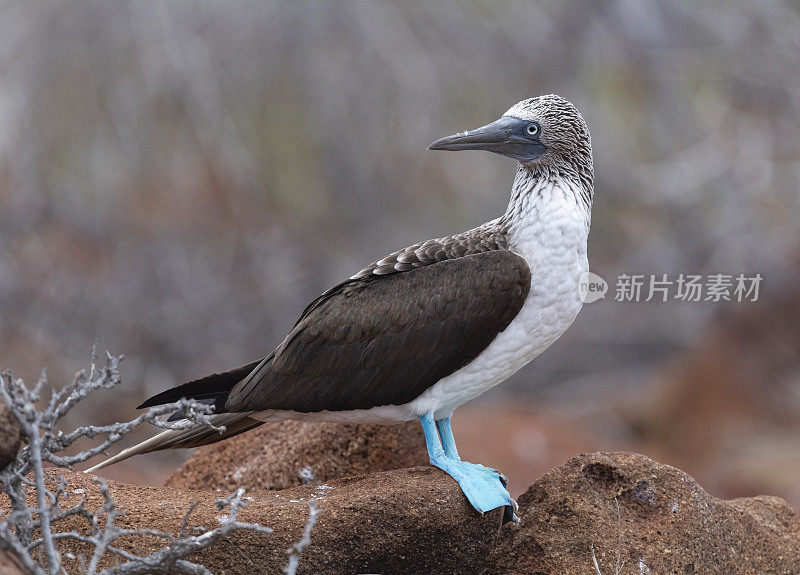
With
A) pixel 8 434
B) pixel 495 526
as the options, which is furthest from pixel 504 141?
pixel 8 434

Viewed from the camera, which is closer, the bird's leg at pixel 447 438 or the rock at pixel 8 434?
the rock at pixel 8 434

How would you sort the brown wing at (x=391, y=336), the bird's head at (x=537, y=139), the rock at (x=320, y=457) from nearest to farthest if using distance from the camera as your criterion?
the brown wing at (x=391, y=336)
the bird's head at (x=537, y=139)
the rock at (x=320, y=457)

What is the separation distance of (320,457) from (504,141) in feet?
5.78

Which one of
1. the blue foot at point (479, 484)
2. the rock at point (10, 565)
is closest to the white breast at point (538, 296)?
the blue foot at point (479, 484)

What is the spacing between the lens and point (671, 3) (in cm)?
1025

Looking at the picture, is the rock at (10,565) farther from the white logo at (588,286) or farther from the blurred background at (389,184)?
the blurred background at (389,184)

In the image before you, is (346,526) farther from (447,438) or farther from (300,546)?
(300,546)

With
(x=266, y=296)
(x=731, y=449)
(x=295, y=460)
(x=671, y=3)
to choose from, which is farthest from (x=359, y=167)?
(x=295, y=460)

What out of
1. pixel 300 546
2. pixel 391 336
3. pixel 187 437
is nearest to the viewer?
pixel 300 546

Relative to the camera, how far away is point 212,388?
4.60 metres

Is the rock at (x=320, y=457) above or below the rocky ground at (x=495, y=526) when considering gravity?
above

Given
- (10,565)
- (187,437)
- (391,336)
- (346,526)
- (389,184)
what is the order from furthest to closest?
1. (389,184)
2. (187,437)
3. (391,336)
4. (346,526)
5. (10,565)

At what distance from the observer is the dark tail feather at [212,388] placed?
4.50 metres

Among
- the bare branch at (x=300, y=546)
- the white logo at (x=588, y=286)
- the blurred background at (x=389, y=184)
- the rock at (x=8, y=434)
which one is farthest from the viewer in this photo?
the blurred background at (x=389, y=184)
